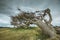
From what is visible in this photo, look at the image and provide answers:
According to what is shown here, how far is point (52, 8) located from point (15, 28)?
853mm

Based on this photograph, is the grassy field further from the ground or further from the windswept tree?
the windswept tree

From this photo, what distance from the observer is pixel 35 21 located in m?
3.01

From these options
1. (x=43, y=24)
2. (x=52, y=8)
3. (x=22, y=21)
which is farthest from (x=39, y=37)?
(x=52, y=8)

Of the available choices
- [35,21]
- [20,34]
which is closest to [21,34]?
[20,34]

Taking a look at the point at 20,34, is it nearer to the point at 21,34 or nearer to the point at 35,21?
the point at 21,34

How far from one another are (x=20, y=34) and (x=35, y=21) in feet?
1.26

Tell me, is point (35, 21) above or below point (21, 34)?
above

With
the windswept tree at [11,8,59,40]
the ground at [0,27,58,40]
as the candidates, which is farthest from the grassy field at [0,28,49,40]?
the windswept tree at [11,8,59,40]

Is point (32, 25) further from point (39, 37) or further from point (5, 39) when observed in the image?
point (5, 39)

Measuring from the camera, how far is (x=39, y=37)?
3010 millimetres

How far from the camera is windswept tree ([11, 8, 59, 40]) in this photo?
9.82 feet

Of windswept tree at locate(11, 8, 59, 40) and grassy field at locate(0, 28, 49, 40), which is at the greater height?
windswept tree at locate(11, 8, 59, 40)

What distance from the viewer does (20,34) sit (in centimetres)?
298

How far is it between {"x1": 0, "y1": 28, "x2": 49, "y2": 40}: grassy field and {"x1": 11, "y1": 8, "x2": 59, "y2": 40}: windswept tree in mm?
113
